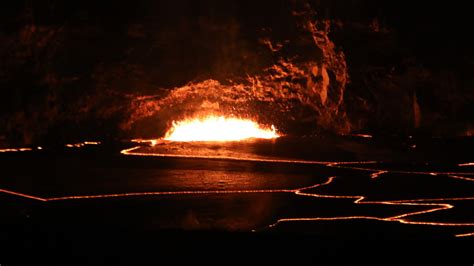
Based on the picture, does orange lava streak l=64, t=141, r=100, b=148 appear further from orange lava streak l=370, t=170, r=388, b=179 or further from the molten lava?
orange lava streak l=370, t=170, r=388, b=179

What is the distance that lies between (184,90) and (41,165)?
426 centimetres

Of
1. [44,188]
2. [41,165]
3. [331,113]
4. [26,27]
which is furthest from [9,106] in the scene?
[331,113]

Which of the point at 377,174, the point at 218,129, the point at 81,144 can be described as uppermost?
the point at 218,129

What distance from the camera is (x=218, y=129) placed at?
1337cm

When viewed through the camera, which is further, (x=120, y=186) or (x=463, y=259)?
(x=120, y=186)

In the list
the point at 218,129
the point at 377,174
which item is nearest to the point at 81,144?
the point at 218,129

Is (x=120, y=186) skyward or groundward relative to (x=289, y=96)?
groundward

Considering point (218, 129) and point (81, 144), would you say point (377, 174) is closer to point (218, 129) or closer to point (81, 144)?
point (218, 129)

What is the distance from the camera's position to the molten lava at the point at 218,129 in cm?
1317

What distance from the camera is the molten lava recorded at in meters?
13.2

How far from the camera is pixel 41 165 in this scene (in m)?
9.19

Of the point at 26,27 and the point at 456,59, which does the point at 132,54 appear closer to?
the point at 26,27

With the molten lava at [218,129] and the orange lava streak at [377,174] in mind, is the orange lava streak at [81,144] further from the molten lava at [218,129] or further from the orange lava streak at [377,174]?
the orange lava streak at [377,174]

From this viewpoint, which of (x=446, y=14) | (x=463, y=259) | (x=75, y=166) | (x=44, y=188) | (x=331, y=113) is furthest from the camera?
(x=331, y=113)
